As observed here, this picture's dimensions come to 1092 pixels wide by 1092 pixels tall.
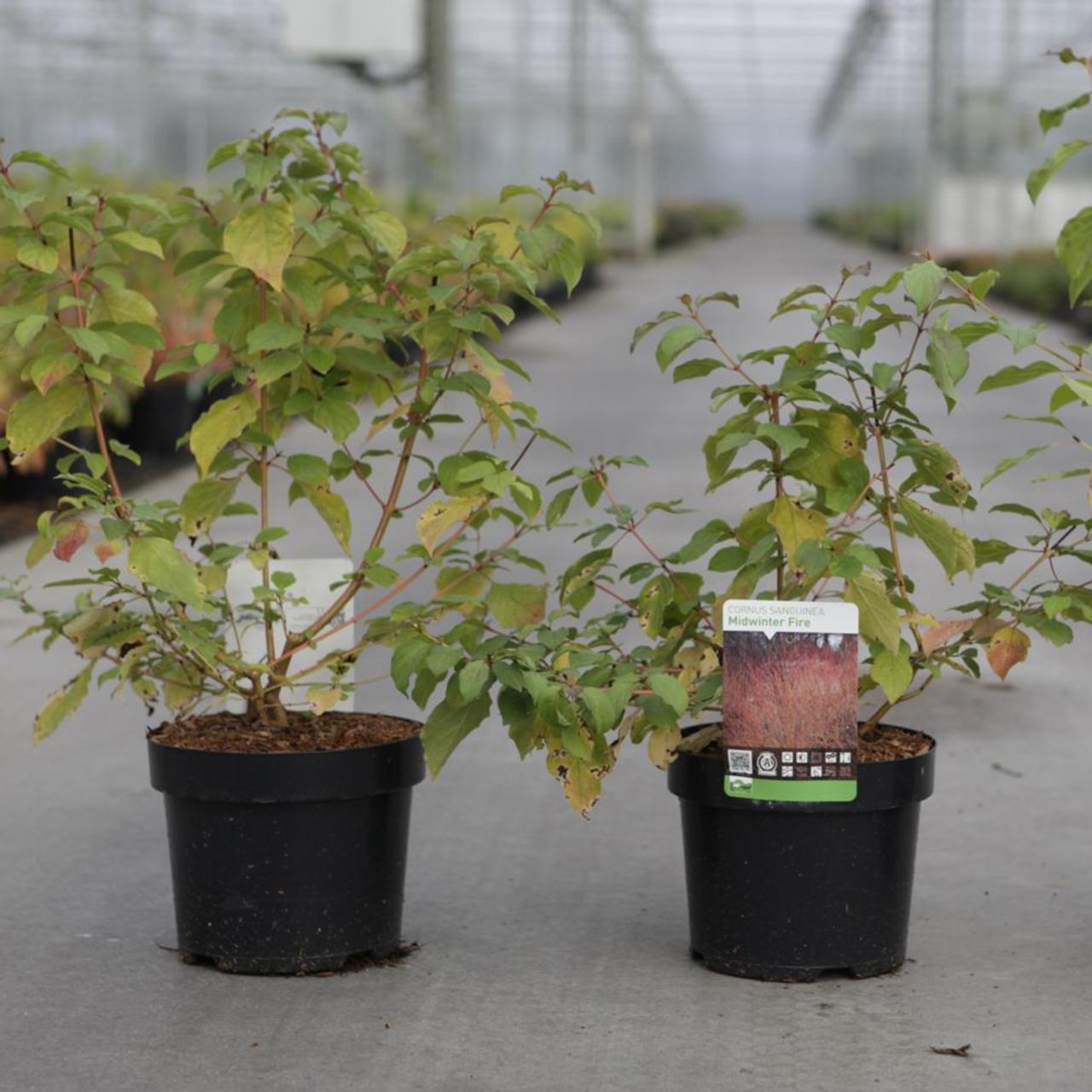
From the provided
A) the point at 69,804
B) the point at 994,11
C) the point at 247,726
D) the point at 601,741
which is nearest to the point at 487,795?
the point at 69,804

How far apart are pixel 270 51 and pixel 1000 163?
30.7 ft

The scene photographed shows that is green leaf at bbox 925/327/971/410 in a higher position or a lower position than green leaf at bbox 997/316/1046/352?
lower

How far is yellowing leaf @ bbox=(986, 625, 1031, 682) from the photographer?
2770 millimetres

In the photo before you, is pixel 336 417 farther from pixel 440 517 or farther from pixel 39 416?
pixel 39 416

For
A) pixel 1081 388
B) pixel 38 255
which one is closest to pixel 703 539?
pixel 1081 388

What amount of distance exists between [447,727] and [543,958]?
439 millimetres

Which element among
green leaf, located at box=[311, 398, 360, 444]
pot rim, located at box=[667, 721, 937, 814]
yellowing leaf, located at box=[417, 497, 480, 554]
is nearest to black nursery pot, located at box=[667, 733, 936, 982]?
pot rim, located at box=[667, 721, 937, 814]

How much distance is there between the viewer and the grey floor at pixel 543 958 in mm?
2420

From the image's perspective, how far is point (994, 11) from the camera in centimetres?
2569

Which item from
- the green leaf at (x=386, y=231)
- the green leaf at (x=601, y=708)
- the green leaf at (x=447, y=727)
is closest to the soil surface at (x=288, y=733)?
the green leaf at (x=447, y=727)

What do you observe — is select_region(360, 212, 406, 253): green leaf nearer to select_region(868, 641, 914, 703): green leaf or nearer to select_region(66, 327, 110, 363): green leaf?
select_region(66, 327, 110, 363): green leaf

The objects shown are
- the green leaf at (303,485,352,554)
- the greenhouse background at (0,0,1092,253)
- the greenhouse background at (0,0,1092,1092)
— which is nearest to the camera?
the greenhouse background at (0,0,1092,1092)

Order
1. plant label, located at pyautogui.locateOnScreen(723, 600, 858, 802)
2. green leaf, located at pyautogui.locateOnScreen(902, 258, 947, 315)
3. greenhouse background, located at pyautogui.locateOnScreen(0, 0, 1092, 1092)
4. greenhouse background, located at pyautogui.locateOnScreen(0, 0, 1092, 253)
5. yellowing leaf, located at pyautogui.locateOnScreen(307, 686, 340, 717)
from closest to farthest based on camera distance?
green leaf, located at pyautogui.locateOnScreen(902, 258, 947, 315) < greenhouse background, located at pyautogui.locateOnScreen(0, 0, 1092, 1092) < plant label, located at pyautogui.locateOnScreen(723, 600, 858, 802) < yellowing leaf, located at pyautogui.locateOnScreen(307, 686, 340, 717) < greenhouse background, located at pyautogui.locateOnScreen(0, 0, 1092, 253)

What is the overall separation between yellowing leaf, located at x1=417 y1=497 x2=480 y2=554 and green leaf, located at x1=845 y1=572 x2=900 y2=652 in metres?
0.54
